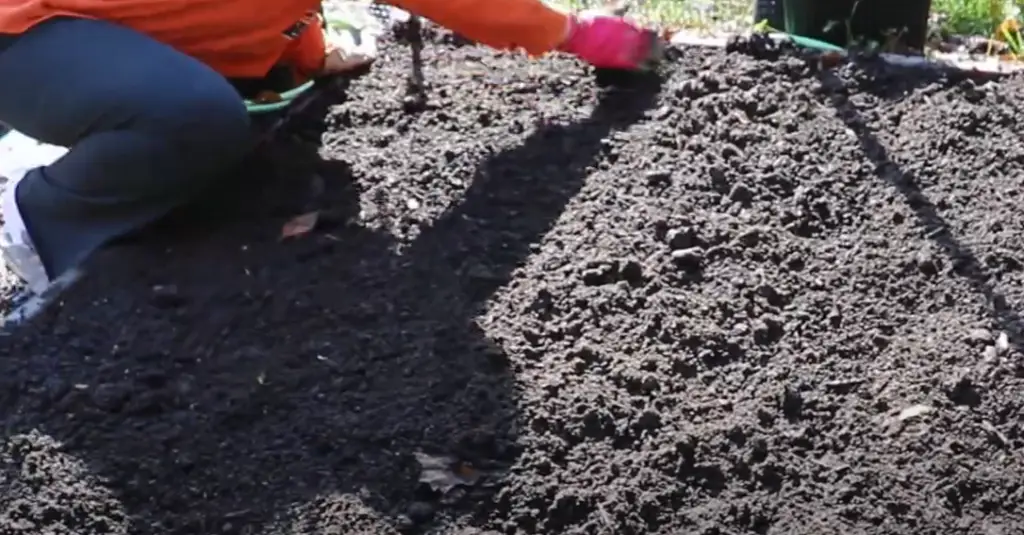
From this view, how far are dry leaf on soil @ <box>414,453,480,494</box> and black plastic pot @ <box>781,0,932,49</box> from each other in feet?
5.46

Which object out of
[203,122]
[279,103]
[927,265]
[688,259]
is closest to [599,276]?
[688,259]

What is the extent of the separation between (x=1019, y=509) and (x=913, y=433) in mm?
193

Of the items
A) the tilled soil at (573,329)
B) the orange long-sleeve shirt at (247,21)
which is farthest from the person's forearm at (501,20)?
the tilled soil at (573,329)

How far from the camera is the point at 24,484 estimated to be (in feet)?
6.59

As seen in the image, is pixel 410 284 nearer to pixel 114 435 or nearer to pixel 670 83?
pixel 114 435

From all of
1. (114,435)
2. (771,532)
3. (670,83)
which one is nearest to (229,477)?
(114,435)

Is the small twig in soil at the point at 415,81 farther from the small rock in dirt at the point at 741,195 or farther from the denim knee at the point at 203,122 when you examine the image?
the small rock in dirt at the point at 741,195

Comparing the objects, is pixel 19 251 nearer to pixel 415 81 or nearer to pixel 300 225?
pixel 300 225

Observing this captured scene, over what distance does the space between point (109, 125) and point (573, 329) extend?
960mm

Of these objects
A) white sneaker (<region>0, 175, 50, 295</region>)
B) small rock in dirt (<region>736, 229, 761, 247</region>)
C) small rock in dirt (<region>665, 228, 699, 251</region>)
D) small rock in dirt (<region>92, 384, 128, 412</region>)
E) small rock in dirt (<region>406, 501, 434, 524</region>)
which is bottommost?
white sneaker (<region>0, 175, 50, 295</region>)

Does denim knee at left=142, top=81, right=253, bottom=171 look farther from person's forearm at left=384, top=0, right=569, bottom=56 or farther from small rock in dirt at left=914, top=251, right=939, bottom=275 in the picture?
small rock in dirt at left=914, top=251, right=939, bottom=275

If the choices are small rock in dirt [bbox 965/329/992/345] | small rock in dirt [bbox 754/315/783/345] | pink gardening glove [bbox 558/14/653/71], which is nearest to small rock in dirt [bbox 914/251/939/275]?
small rock in dirt [bbox 965/329/992/345]

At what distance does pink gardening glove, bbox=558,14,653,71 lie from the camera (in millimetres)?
2941

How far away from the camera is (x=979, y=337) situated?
2227 millimetres
